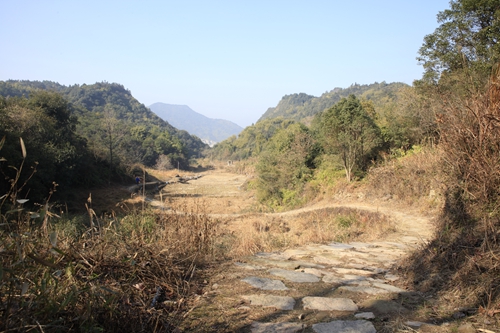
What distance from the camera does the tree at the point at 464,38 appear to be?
1259 cm

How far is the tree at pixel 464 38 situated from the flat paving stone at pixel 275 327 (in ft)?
40.3

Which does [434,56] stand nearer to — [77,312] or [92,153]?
[77,312]

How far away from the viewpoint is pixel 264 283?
3.08 metres

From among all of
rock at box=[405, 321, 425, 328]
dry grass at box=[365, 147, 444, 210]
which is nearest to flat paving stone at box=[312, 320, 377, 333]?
rock at box=[405, 321, 425, 328]

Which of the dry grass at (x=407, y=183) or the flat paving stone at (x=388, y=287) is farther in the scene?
the dry grass at (x=407, y=183)

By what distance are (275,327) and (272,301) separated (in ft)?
1.63

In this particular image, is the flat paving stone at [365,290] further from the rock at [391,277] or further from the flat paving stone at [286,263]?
the flat paving stone at [286,263]

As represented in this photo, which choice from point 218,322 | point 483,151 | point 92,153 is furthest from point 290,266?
point 92,153

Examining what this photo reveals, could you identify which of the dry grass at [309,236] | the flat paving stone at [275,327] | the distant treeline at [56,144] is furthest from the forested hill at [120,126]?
the flat paving stone at [275,327]

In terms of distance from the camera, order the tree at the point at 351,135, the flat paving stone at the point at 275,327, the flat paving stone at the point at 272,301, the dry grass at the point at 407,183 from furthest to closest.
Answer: the tree at the point at 351,135 → the dry grass at the point at 407,183 → the flat paving stone at the point at 272,301 → the flat paving stone at the point at 275,327

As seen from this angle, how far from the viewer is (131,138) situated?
179ft

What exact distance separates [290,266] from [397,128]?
15.1m

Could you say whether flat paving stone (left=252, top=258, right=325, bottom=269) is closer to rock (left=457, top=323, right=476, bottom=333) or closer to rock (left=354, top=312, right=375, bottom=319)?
rock (left=354, top=312, right=375, bottom=319)

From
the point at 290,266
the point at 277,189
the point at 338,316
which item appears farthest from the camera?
the point at 277,189
